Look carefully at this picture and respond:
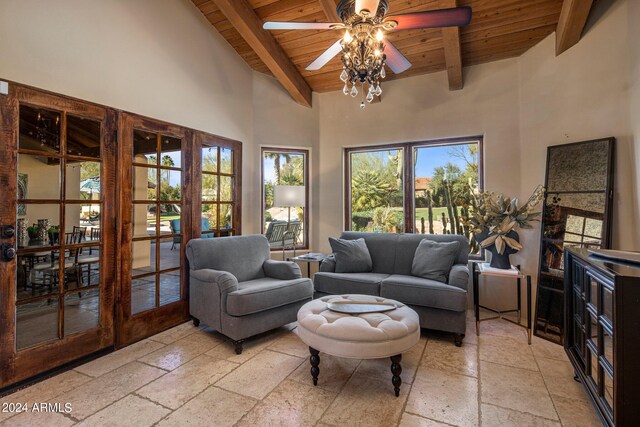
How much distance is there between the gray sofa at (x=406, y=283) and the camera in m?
2.80

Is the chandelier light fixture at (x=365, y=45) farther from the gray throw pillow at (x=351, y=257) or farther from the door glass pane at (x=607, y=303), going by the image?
the gray throw pillow at (x=351, y=257)

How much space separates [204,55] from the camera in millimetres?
3615

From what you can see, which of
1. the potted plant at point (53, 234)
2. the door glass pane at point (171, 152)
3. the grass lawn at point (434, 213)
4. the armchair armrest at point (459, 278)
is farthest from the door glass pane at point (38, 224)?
the grass lawn at point (434, 213)

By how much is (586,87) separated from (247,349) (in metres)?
3.97

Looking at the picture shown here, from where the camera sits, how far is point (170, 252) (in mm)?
3236

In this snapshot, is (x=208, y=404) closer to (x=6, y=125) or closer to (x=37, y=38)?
(x=6, y=125)

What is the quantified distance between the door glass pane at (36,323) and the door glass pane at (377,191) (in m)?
3.51

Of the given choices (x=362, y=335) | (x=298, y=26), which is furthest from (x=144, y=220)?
(x=362, y=335)

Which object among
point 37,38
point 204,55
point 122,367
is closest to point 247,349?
point 122,367

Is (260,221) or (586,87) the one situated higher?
(586,87)

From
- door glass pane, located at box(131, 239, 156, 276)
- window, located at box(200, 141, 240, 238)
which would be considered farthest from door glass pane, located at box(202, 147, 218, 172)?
door glass pane, located at box(131, 239, 156, 276)

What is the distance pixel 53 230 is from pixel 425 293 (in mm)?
3156

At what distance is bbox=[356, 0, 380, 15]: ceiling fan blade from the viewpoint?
6.09ft

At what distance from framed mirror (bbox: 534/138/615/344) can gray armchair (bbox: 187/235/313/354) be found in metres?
2.39
